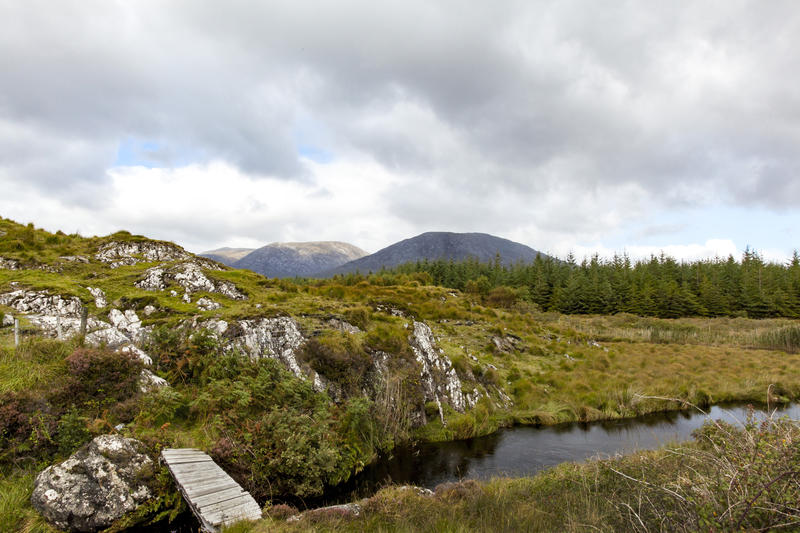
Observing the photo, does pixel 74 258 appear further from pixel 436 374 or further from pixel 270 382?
pixel 436 374

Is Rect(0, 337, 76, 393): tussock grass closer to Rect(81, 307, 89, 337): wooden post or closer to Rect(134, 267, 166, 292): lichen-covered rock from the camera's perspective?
Rect(81, 307, 89, 337): wooden post

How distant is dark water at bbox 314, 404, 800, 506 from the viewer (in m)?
11.8

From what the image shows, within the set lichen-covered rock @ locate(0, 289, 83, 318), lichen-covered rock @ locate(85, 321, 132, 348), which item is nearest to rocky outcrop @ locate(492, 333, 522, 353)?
lichen-covered rock @ locate(85, 321, 132, 348)

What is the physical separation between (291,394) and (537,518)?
8313mm

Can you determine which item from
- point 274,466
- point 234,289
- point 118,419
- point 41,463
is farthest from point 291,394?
point 234,289

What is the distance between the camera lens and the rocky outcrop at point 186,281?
1820cm

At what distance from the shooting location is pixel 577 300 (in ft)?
249

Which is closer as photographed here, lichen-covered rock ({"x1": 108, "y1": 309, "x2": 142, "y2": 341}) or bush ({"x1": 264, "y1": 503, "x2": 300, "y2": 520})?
bush ({"x1": 264, "y1": 503, "x2": 300, "y2": 520})

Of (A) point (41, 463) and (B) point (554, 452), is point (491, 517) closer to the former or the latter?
(B) point (554, 452)

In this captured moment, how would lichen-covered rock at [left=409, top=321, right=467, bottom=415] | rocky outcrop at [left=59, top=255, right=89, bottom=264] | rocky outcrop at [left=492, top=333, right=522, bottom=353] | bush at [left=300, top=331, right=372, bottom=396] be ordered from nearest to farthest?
bush at [left=300, top=331, right=372, bottom=396] < lichen-covered rock at [left=409, top=321, right=467, bottom=415] < rocky outcrop at [left=59, top=255, right=89, bottom=264] < rocky outcrop at [left=492, top=333, right=522, bottom=353]

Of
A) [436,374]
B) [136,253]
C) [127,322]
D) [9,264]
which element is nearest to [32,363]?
[127,322]

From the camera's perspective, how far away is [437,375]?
17469mm

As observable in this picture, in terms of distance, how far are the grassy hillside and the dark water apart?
1.95ft

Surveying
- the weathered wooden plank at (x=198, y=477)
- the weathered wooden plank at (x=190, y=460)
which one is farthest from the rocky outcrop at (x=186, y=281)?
the weathered wooden plank at (x=198, y=477)
